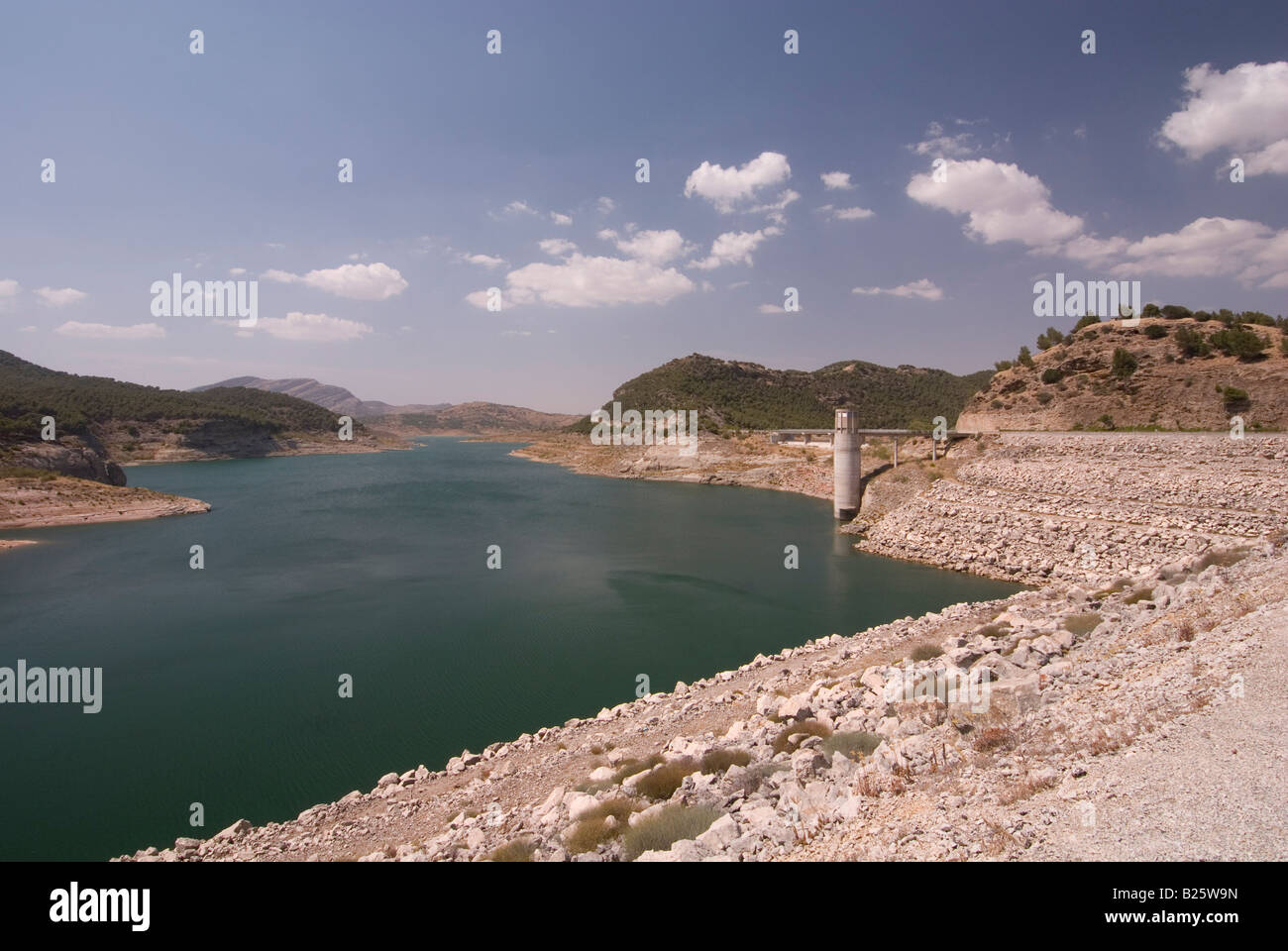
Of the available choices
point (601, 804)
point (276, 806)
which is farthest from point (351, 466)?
point (601, 804)

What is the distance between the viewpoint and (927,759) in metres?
6.76

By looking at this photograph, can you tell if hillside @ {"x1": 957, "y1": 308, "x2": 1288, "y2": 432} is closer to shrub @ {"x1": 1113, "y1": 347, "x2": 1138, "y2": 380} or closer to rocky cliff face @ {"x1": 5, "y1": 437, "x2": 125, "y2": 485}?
shrub @ {"x1": 1113, "y1": 347, "x2": 1138, "y2": 380}

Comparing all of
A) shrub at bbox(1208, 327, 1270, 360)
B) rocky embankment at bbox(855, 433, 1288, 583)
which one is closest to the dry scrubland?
rocky embankment at bbox(855, 433, 1288, 583)

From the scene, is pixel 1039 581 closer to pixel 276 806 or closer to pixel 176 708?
pixel 276 806

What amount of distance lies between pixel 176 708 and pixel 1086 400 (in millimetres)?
43038

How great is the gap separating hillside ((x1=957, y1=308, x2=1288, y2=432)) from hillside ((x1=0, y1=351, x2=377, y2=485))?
68219 mm

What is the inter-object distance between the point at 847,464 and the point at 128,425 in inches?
3708

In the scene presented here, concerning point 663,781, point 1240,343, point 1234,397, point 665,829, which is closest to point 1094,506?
point 1234,397

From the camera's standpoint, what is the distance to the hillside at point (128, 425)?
47594 millimetres

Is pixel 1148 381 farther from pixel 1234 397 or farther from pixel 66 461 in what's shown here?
pixel 66 461

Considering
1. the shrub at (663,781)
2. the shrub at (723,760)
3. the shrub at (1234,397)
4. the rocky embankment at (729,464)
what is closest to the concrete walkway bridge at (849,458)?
the shrub at (1234,397)
